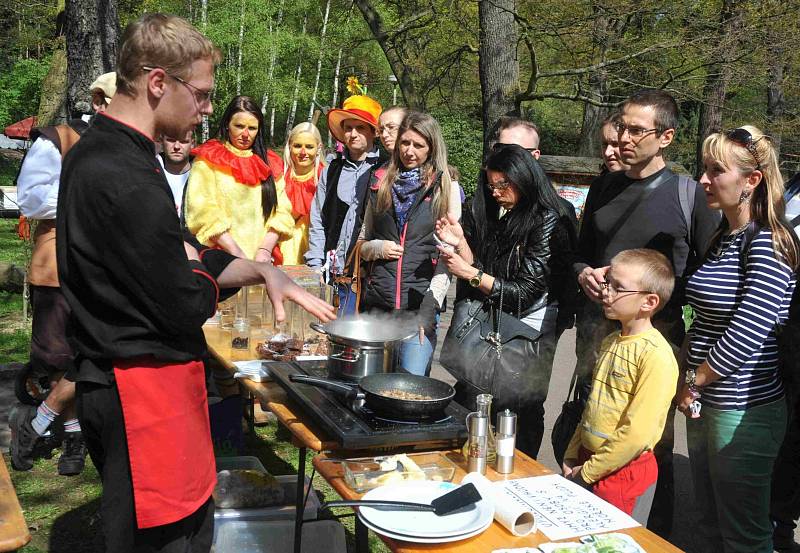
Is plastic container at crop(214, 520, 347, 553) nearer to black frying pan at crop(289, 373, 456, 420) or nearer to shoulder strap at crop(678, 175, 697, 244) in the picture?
black frying pan at crop(289, 373, 456, 420)

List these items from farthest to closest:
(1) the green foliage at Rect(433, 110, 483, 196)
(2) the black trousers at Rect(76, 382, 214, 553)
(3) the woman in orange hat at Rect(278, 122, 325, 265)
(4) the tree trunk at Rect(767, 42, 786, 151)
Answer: (1) the green foliage at Rect(433, 110, 483, 196)
(4) the tree trunk at Rect(767, 42, 786, 151)
(3) the woman in orange hat at Rect(278, 122, 325, 265)
(2) the black trousers at Rect(76, 382, 214, 553)

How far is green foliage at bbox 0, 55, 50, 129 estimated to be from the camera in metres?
34.5

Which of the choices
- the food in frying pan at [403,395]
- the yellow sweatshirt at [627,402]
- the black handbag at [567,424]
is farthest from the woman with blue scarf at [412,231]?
the food in frying pan at [403,395]

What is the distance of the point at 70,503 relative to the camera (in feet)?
12.6

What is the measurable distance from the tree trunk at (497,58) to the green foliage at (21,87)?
32.6 m

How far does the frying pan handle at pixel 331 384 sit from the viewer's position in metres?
2.38

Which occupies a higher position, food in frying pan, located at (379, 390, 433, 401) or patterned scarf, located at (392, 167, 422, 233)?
patterned scarf, located at (392, 167, 422, 233)

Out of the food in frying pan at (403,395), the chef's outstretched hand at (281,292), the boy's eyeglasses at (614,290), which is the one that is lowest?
the food in frying pan at (403,395)

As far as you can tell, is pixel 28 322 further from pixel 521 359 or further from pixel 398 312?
pixel 521 359

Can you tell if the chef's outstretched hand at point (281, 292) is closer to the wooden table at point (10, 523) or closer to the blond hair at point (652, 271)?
the wooden table at point (10, 523)

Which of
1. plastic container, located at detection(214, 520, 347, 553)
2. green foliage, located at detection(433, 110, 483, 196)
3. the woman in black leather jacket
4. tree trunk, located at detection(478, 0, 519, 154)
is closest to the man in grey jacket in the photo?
the woman in black leather jacket

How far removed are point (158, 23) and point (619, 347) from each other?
1926 millimetres

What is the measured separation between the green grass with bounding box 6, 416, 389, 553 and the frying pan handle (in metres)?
1.16

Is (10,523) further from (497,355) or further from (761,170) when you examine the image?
(761,170)
